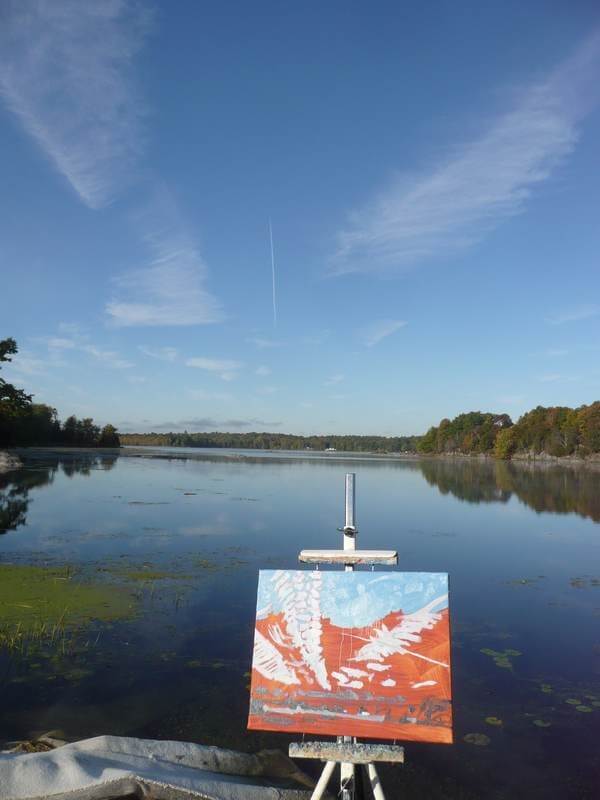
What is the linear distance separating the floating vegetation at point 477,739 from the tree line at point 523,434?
8914 centimetres

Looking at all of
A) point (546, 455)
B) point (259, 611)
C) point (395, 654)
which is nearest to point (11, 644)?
point (259, 611)

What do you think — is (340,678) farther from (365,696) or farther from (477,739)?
(477,739)

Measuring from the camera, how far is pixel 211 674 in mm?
6531

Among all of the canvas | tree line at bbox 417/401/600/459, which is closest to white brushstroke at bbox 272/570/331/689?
the canvas

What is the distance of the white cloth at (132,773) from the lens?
346cm

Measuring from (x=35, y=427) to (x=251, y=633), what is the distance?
82.9 meters

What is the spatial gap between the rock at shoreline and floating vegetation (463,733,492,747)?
42.7m

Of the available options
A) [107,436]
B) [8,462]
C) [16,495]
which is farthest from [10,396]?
[107,436]

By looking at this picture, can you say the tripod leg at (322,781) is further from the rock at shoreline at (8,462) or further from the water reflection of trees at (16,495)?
the rock at shoreline at (8,462)

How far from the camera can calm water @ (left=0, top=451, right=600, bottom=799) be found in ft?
16.6

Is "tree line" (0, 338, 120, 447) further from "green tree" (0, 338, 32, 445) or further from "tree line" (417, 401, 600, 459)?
"tree line" (417, 401, 600, 459)

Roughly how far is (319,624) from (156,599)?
264 inches

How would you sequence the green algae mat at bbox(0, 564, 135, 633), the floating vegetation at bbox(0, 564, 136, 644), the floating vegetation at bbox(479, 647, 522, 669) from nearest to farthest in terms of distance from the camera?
the floating vegetation at bbox(479, 647, 522, 669) < the floating vegetation at bbox(0, 564, 136, 644) < the green algae mat at bbox(0, 564, 135, 633)

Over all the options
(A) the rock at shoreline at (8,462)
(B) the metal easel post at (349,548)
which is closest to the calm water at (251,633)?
(B) the metal easel post at (349,548)
